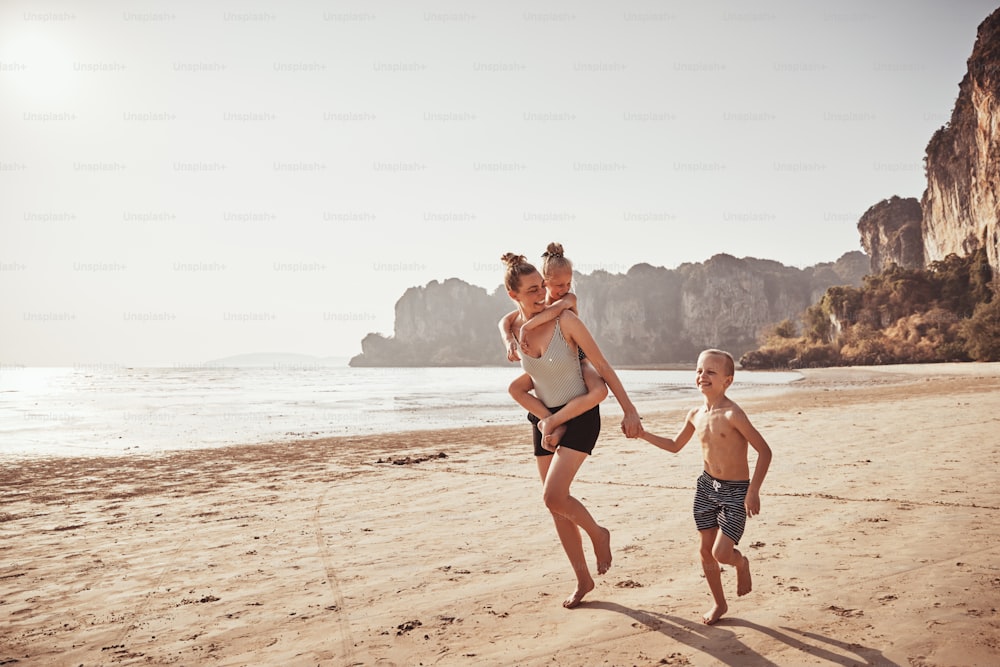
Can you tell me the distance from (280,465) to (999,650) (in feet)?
35.7

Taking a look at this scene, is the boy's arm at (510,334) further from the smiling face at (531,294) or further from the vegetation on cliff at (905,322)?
the vegetation on cliff at (905,322)

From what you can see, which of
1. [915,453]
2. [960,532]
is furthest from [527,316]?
[915,453]

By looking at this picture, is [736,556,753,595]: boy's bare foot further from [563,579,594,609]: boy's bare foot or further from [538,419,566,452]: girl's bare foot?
[538,419,566,452]: girl's bare foot

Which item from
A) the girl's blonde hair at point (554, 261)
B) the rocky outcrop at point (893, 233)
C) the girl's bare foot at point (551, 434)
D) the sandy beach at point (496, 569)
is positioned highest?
the rocky outcrop at point (893, 233)

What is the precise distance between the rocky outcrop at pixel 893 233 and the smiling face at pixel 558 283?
101m

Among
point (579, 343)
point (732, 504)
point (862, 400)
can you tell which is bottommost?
point (862, 400)

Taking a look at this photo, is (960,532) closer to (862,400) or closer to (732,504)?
(732,504)

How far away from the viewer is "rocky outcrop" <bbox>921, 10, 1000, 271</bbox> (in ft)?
178

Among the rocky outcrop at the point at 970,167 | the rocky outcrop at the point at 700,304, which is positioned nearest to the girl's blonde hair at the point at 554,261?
the rocky outcrop at the point at 970,167

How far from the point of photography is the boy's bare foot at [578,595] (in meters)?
3.91

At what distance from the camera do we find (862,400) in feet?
62.3

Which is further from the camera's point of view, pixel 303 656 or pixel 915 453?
pixel 915 453

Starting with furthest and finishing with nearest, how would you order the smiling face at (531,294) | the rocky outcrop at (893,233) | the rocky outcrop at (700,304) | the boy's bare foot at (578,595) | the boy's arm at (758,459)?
the rocky outcrop at (700,304) < the rocky outcrop at (893,233) < the boy's bare foot at (578,595) < the smiling face at (531,294) < the boy's arm at (758,459)

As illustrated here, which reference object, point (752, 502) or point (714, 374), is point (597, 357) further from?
point (752, 502)
